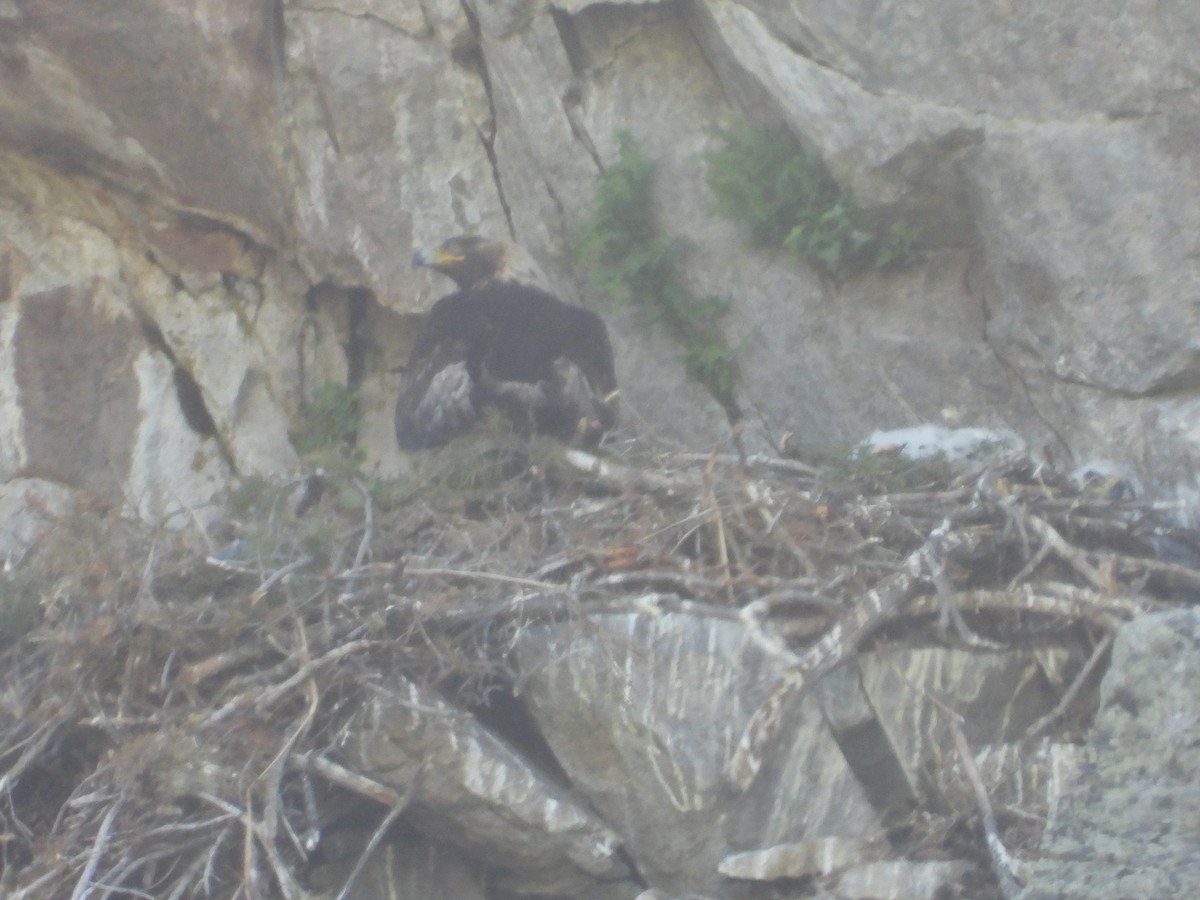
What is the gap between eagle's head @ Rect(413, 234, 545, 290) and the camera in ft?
25.5

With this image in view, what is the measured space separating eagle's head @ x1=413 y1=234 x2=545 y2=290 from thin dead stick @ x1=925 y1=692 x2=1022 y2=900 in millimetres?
3193

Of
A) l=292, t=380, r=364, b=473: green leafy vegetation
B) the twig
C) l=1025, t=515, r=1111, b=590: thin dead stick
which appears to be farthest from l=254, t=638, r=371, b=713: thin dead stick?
l=292, t=380, r=364, b=473: green leafy vegetation

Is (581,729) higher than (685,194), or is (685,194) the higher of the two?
(685,194)

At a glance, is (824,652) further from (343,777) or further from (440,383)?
(440,383)

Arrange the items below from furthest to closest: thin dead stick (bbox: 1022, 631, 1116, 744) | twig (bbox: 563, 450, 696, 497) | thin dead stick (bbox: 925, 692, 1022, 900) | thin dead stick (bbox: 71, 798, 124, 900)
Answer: twig (bbox: 563, 450, 696, 497) → thin dead stick (bbox: 1022, 631, 1116, 744) → thin dead stick (bbox: 71, 798, 124, 900) → thin dead stick (bbox: 925, 692, 1022, 900)

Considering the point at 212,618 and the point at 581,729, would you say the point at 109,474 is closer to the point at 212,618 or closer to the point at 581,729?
the point at 212,618

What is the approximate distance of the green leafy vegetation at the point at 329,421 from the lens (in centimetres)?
831

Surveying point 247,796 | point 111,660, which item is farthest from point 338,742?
point 111,660

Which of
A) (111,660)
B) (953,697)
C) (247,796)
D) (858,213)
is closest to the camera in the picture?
(247,796)

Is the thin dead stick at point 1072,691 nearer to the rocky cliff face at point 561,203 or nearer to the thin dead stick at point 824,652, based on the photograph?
the thin dead stick at point 824,652

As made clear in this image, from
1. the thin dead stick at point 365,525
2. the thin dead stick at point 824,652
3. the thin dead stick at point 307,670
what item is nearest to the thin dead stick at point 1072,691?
the thin dead stick at point 824,652

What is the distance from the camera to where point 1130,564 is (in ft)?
18.9

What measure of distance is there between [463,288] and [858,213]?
1840 millimetres

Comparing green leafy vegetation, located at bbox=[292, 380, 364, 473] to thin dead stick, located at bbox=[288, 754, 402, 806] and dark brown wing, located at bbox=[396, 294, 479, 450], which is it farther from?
thin dead stick, located at bbox=[288, 754, 402, 806]
